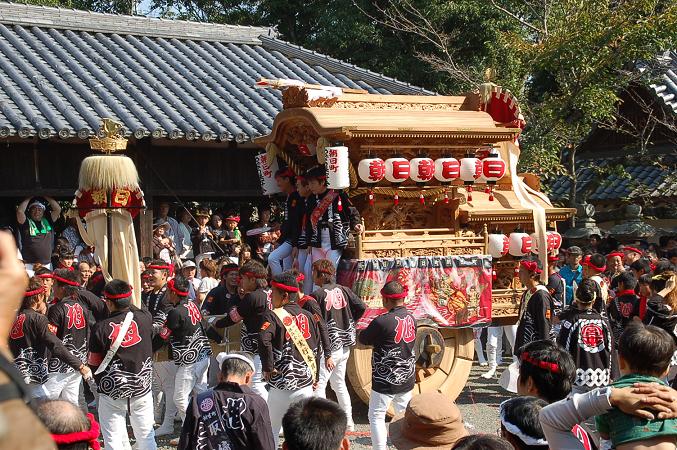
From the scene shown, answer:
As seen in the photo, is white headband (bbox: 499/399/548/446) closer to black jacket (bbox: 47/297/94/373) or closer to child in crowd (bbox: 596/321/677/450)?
child in crowd (bbox: 596/321/677/450)

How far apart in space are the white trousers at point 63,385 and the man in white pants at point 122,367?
1.00 metres

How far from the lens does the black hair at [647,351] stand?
383cm

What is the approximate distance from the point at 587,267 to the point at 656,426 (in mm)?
6767

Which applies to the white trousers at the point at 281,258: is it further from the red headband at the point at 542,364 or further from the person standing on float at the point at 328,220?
the red headband at the point at 542,364

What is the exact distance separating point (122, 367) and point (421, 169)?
171 inches

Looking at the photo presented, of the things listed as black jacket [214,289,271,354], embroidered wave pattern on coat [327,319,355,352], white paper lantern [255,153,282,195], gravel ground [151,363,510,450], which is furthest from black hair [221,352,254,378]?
white paper lantern [255,153,282,195]

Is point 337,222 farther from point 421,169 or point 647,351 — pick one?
point 647,351

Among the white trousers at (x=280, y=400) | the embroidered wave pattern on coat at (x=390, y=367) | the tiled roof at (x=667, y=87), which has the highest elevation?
the tiled roof at (x=667, y=87)

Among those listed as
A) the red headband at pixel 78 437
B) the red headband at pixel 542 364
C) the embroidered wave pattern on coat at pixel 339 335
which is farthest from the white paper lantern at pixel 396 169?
the red headband at pixel 78 437

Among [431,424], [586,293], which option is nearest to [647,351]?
[431,424]

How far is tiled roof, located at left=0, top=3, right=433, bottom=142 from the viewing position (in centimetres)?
1208

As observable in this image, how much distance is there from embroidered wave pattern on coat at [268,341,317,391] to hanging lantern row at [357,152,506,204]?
8.74ft

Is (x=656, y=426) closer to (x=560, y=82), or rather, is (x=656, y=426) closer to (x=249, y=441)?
(x=249, y=441)

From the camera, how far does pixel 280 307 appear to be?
7930 mm
